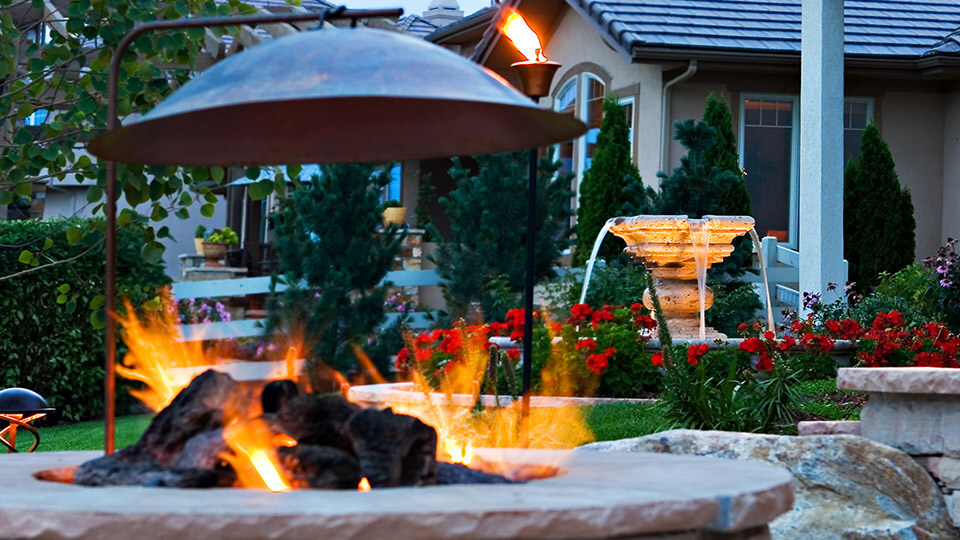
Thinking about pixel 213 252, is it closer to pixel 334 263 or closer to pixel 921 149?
pixel 334 263

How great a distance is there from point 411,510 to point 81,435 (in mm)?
8281

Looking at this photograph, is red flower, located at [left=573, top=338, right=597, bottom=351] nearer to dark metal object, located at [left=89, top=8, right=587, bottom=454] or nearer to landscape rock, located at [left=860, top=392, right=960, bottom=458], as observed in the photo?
landscape rock, located at [left=860, top=392, right=960, bottom=458]

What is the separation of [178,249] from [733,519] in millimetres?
23422

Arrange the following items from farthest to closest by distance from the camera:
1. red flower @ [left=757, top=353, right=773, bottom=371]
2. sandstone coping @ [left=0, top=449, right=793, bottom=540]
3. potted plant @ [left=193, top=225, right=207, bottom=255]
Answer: potted plant @ [left=193, top=225, right=207, bottom=255]
red flower @ [left=757, top=353, right=773, bottom=371]
sandstone coping @ [left=0, top=449, right=793, bottom=540]

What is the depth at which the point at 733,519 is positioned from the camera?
2.90 m

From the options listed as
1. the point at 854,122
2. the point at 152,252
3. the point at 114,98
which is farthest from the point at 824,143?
the point at 114,98

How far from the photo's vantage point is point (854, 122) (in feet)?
49.2

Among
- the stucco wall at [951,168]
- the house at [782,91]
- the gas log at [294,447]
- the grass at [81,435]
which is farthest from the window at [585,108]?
the gas log at [294,447]

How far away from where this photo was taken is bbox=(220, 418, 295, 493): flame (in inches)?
129

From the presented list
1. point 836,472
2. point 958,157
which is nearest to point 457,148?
point 836,472

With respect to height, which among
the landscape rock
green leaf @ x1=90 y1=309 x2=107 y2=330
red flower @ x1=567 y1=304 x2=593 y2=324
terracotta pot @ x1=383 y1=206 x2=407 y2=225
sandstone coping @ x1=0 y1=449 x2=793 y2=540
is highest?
terracotta pot @ x1=383 y1=206 x2=407 y2=225

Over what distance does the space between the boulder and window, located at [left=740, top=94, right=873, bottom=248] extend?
9.85 meters

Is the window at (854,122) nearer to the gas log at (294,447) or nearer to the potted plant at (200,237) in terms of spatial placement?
the potted plant at (200,237)

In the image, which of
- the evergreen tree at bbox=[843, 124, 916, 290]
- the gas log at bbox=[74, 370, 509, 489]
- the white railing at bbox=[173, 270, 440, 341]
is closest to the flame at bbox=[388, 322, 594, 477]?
the gas log at bbox=[74, 370, 509, 489]
